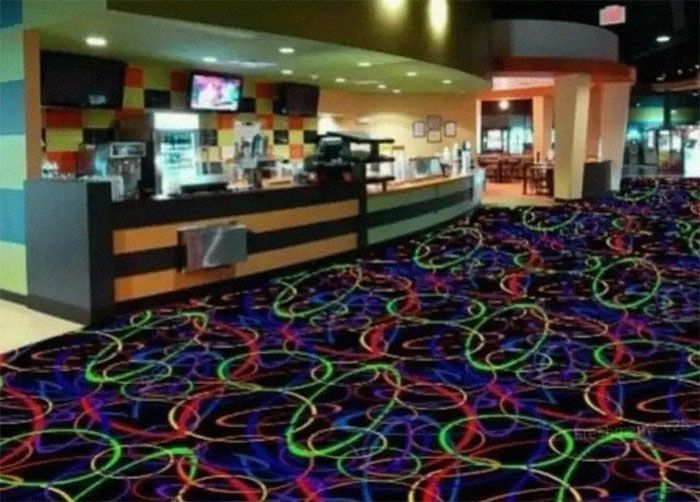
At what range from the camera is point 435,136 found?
1655cm

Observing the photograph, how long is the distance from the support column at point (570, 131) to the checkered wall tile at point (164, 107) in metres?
5.96

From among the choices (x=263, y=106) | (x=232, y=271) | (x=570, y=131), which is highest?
(x=263, y=106)

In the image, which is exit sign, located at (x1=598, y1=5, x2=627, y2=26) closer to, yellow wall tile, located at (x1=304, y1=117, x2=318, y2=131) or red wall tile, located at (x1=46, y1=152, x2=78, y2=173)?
yellow wall tile, located at (x1=304, y1=117, x2=318, y2=131)

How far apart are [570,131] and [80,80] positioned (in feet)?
35.1

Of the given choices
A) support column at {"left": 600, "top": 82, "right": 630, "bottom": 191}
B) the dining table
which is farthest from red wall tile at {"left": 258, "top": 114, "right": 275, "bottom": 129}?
support column at {"left": 600, "top": 82, "right": 630, "bottom": 191}

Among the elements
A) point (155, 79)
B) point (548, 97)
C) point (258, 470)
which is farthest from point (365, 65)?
point (548, 97)

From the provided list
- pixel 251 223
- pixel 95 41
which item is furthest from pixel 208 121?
pixel 251 223

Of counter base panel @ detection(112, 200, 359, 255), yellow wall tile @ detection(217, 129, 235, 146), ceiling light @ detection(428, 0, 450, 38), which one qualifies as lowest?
counter base panel @ detection(112, 200, 359, 255)

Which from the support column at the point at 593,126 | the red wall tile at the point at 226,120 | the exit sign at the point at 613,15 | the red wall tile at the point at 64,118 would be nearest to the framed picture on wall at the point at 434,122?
the exit sign at the point at 613,15

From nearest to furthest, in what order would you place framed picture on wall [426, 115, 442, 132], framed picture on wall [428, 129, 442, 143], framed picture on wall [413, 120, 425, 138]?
framed picture on wall [413, 120, 425, 138] → framed picture on wall [426, 115, 442, 132] → framed picture on wall [428, 129, 442, 143]

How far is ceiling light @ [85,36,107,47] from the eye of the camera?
6.85 meters

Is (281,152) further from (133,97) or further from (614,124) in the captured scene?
(614,124)

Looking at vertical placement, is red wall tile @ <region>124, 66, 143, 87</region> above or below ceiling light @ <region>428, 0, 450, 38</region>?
below

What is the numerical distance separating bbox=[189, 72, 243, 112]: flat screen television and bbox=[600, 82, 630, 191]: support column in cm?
1112
